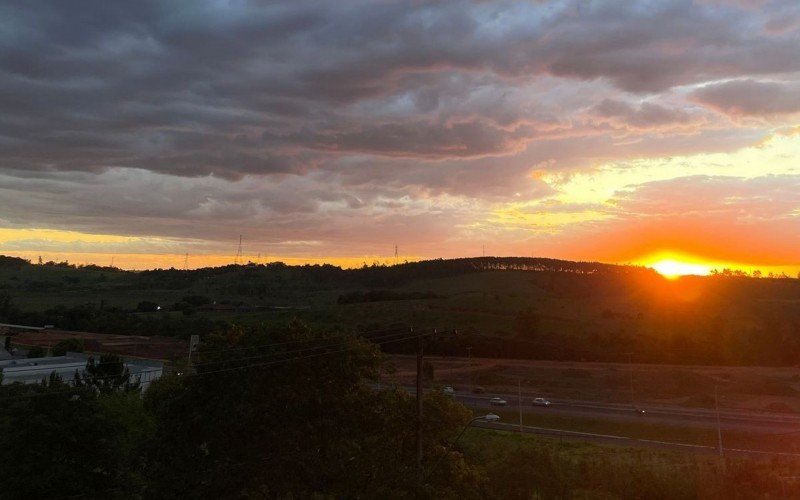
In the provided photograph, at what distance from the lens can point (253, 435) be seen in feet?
78.1

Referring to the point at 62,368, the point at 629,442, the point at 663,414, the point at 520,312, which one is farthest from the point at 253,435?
the point at 520,312

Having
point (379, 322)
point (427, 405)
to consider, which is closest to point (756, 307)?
point (379, 322)

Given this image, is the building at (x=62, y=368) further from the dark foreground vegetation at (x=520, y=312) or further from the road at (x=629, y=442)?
the road at (x=629, y=442)

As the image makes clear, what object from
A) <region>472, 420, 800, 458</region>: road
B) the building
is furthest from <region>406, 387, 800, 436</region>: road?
the building

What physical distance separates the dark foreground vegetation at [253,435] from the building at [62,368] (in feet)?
79.4

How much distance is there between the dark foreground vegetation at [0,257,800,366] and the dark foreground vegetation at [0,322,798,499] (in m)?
34.5

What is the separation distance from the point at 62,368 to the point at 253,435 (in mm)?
41579

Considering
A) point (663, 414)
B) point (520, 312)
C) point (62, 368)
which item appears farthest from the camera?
point (520, 312)

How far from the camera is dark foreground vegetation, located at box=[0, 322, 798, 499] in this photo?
76.8ft

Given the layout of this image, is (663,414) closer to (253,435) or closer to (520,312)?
(253,435)

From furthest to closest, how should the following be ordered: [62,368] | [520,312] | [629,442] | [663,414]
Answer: [520,312], [663,414], [62,368], [629,442]

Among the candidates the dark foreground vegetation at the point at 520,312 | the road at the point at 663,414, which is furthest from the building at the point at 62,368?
the road at the point at 663,414

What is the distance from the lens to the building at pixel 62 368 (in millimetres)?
51469

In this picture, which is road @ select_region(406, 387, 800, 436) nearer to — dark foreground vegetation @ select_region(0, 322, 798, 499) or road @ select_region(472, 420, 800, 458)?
road @ select_region(472, 420, 800, 458)
